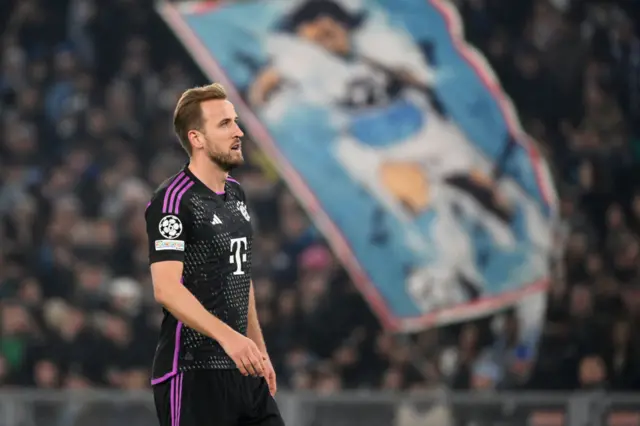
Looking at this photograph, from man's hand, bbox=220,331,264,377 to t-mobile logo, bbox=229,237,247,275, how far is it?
1.15 feet

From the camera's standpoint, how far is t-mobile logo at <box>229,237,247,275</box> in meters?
4.31

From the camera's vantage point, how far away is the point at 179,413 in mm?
4234

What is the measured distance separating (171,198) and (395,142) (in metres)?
7.47

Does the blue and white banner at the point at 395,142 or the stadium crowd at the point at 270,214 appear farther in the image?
the blue and white banner at the point at 395,142

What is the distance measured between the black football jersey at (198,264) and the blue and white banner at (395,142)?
6980 millimetres

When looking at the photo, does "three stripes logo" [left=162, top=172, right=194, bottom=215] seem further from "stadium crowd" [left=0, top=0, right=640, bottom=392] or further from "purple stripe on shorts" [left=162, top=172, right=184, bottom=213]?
"stadium crowd" [left=0, top=0, right=640, bottom=392]

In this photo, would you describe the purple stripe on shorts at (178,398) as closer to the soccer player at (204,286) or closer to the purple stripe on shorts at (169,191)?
the soccer player at (204,286)

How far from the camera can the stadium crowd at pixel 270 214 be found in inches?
419

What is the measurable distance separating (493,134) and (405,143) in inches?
31.6

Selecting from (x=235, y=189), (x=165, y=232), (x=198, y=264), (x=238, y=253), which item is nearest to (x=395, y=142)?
(x=235, y=189)

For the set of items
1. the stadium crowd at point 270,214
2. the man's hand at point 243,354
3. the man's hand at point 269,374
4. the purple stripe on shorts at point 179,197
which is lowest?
A: the stadium crowd at point 270,214

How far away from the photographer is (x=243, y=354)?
4.00 meters

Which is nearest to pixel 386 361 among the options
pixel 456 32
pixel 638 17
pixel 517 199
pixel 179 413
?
pixel 517 199

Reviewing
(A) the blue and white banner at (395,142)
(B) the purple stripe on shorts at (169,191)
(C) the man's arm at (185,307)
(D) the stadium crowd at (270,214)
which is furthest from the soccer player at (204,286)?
(A) the blue and white banner at (395,142)
